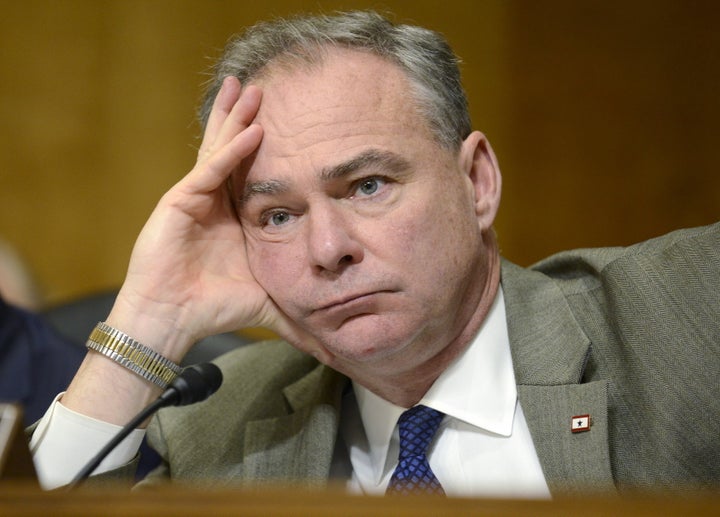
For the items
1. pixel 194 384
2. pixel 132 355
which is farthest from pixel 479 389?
pixel 132 355

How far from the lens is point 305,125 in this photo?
5.89 feet

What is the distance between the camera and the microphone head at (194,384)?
5.41 feet

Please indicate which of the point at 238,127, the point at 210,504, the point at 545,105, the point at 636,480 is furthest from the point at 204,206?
the point at 545,105

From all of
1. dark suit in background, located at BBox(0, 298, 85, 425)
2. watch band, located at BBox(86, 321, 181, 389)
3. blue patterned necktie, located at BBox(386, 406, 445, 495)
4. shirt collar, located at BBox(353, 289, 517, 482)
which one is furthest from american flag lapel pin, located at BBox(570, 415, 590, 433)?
dark suit in background, located at BBox(0, 298, 85, 425)

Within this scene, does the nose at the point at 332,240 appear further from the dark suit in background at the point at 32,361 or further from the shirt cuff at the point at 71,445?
the dark suit in background at the point at 32,361

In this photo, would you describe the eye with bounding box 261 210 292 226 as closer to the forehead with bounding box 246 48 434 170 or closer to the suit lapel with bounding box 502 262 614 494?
the forehead with bounding box 246 48 434 170

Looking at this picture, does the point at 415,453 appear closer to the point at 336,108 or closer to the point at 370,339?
the point at 370,339

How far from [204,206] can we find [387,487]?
0.65 meters

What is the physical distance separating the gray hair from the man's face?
0.10 feet

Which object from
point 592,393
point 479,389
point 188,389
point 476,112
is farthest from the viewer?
point 476,112

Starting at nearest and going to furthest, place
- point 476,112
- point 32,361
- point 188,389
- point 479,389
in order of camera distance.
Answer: point 188,389
point 479,389
point 32,361
point 476,112

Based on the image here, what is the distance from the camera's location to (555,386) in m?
1.82

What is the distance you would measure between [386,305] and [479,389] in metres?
0.29

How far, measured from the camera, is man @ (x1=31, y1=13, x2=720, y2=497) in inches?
68.2
